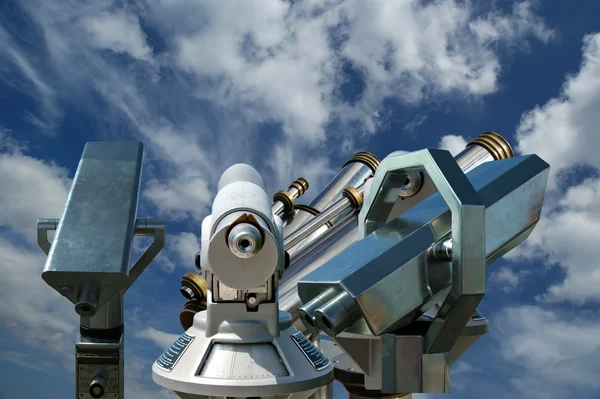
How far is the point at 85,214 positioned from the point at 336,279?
1.44 meters

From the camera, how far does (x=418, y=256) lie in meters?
2.36

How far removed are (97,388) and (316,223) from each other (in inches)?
127

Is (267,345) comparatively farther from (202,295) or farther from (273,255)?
(202,295)

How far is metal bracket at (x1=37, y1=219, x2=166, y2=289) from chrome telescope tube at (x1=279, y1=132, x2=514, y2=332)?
6.75 ft

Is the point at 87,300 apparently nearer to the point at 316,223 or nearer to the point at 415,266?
the point at 415,266

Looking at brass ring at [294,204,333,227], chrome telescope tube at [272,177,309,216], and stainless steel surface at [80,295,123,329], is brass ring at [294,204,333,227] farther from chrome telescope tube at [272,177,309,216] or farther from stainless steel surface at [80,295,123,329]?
stainless steel surface at [80,295,123,329]

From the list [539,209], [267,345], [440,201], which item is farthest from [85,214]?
[539,209]

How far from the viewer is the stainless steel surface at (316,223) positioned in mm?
5730

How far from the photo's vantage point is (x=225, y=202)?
2984 mm

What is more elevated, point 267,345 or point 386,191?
point 386,191

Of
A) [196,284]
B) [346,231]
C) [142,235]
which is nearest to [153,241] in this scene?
[142,235]

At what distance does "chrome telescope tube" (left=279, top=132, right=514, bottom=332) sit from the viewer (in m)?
5.47

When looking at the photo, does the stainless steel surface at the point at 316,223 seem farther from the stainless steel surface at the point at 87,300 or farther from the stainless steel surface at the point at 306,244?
the stainless steel surface at the point at 87,300

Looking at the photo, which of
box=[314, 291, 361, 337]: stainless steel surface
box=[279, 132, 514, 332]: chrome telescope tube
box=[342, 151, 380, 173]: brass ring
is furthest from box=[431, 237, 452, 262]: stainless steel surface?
box=[342, 151, 380, 173]: brass ring
